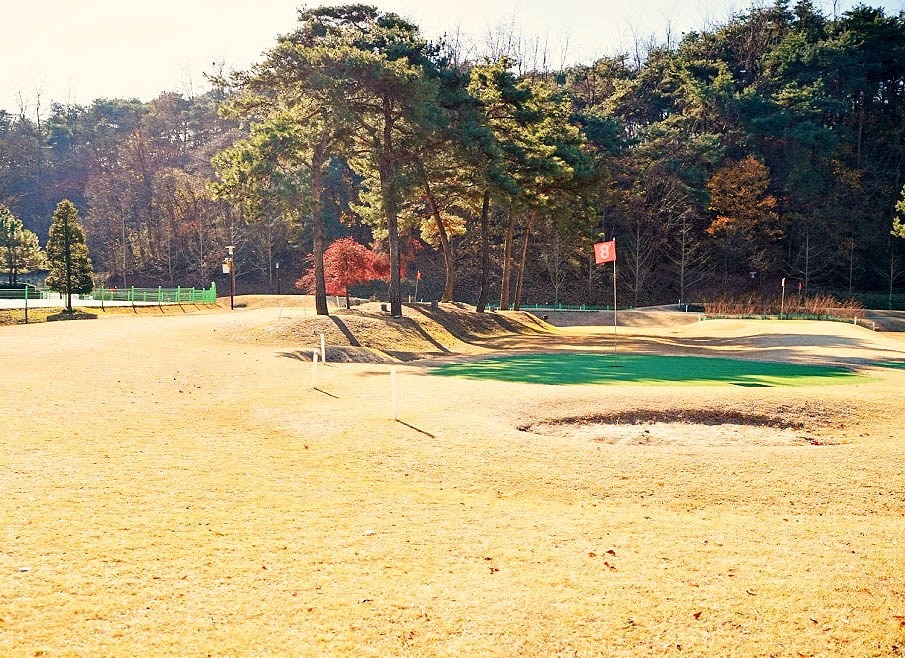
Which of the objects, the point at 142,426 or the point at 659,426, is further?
the point at 659,426

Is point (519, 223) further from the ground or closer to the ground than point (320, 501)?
further from the ground

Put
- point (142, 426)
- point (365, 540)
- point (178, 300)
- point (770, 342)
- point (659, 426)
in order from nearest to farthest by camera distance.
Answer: point (365, 540) < point (142, 426) < point (659, 426) < point (770, 342) < point (178, 300)

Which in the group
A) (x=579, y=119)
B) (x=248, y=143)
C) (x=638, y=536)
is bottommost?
(x=638, y=536)

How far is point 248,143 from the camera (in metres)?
29.3

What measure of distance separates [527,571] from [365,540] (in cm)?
178

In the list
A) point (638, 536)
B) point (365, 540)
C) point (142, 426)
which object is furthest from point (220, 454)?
point (638, 536)

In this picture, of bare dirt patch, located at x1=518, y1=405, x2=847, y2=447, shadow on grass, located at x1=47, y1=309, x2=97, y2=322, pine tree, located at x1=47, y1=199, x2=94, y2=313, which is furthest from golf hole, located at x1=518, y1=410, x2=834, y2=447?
pine tree, located at x1=47, y1=199, x2=94, y2=313

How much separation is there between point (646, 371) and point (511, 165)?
21739 millimetres

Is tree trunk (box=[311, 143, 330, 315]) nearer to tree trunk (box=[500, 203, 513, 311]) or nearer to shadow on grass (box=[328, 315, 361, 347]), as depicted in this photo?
shadow on grass (box=[328, 315, 361, 347])

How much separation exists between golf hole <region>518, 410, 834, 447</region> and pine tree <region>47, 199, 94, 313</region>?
118 ft

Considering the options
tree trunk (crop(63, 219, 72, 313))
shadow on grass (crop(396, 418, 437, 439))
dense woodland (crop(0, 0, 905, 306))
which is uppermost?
dense woodland (crop(0, 0, 905, 306))

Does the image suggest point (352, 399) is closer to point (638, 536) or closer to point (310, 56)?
point (638, 536)

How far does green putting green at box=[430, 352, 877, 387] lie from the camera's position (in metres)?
19.8

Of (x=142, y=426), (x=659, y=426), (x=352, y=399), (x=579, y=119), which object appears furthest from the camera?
(x=579, y=119)
